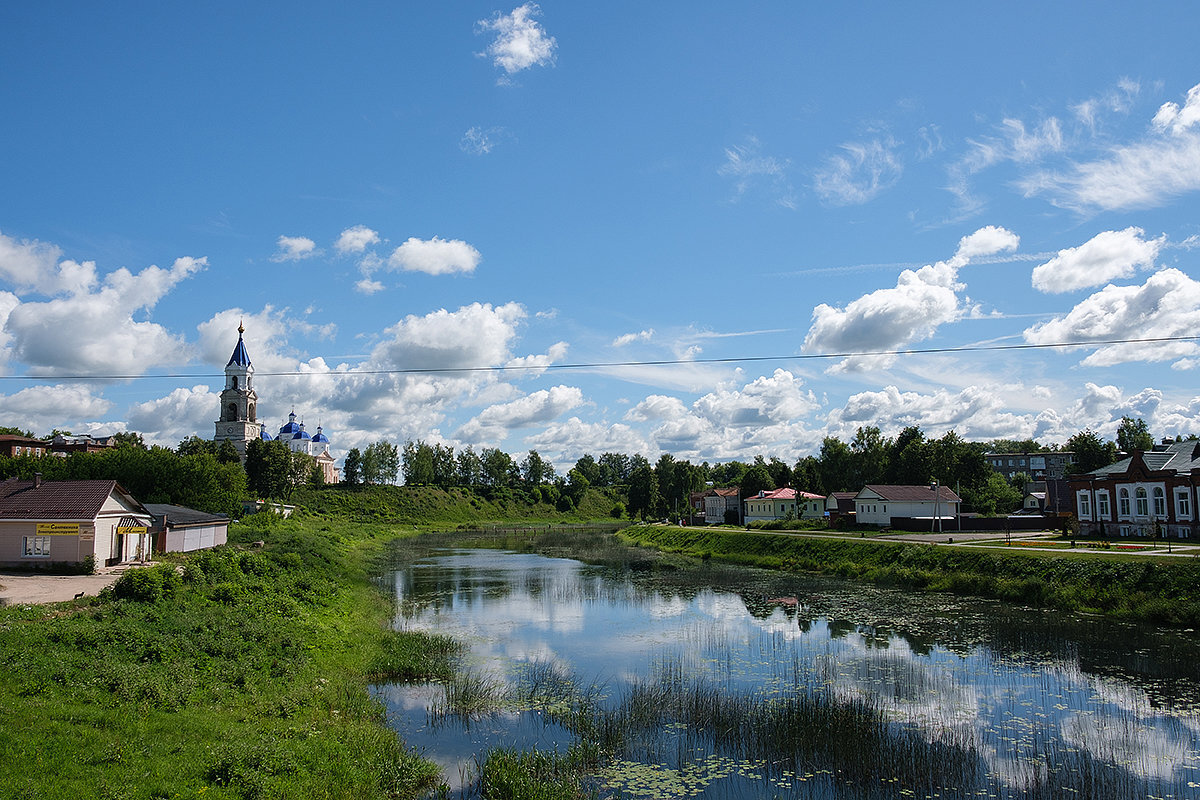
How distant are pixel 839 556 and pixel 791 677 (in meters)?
32.3

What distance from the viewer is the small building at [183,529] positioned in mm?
44344

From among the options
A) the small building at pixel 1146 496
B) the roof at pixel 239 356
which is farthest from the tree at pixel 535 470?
the small building at pixel 1146 496

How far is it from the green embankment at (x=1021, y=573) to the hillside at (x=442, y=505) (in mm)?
83686

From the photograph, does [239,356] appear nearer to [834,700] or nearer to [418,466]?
[418,466]

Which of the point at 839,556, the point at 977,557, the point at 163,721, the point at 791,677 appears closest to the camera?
the point at 163,721

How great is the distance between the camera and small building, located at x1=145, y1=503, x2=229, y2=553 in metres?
44.3

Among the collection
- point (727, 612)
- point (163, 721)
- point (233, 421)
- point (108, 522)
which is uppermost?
point (233, 421)

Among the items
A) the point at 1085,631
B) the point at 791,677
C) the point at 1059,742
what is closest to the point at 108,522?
the point at 791,677

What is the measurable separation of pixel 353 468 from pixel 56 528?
375 ft

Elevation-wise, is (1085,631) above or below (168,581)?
below

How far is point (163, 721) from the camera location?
14.2m

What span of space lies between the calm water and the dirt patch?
502 inches

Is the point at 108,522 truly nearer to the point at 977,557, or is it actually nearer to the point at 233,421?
the point at 977,557

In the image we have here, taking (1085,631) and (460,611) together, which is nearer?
(1085,631)
